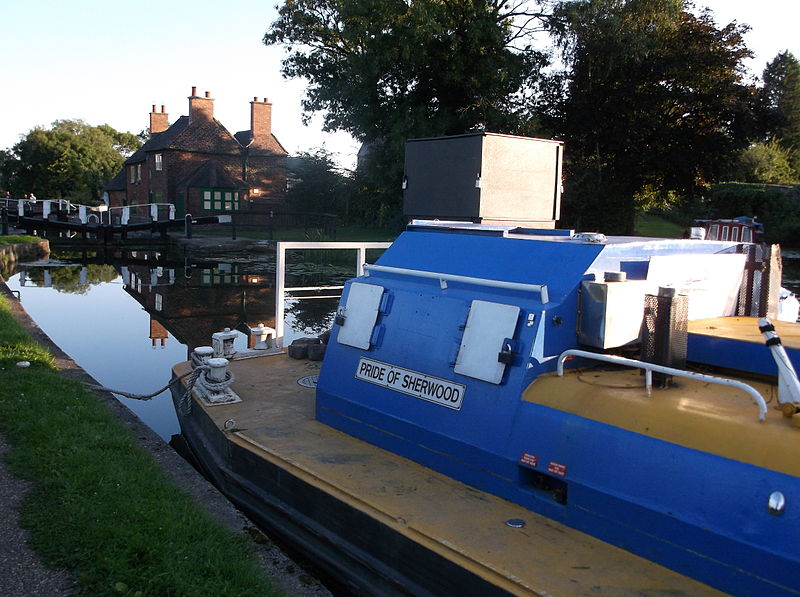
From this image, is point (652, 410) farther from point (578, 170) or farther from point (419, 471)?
point (578, 170)

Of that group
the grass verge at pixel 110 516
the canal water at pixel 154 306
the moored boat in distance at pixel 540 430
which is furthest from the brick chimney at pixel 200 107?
the moored boat in distance at pixel 540 430

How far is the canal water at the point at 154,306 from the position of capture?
11.5 m

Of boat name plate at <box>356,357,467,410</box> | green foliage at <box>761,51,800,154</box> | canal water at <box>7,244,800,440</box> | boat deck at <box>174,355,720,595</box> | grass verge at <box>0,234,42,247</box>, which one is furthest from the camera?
green foliage at <box>761,51,800,154</box>

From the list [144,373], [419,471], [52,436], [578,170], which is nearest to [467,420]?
[419,471]

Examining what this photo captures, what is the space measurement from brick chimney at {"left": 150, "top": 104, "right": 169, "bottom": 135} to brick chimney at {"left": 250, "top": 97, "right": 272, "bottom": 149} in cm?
918

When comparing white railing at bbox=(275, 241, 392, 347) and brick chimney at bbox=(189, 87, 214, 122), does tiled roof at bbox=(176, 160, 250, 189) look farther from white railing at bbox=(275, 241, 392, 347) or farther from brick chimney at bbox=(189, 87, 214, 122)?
white railing at bbox=(275, 241, 392, 347)

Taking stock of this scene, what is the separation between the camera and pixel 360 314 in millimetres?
5531

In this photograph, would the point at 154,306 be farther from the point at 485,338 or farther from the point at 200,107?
the point at 200,107

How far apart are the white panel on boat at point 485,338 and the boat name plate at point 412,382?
0.15 m

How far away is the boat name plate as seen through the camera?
15.3ft

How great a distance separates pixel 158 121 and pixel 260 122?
10.1 metres

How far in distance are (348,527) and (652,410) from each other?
1.94 m

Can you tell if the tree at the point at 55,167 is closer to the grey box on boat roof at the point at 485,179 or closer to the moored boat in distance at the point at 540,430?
the grey box on boat roof at the point at 485,179

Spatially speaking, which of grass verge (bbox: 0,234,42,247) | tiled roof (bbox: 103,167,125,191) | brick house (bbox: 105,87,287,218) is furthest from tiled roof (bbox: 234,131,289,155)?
grass verge (bbox: 0,234,42,247)
